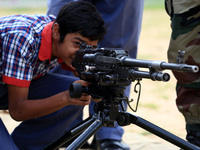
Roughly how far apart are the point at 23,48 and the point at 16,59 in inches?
3.3

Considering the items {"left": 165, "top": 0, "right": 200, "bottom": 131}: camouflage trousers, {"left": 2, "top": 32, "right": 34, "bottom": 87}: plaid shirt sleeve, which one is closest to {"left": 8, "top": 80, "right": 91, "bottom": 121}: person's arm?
{"left": 2, "top": 32, "right": 34, "bottom": 87}: plaid shirt sleeve

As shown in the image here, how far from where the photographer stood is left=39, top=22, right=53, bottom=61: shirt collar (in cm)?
273

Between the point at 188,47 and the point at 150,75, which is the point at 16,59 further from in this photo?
the point at 188,47

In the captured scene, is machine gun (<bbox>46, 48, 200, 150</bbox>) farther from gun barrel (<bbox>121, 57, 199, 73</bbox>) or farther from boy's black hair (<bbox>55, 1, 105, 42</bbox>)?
boy's black hair (<bbox>55, 1, 105, 42</bbox>)

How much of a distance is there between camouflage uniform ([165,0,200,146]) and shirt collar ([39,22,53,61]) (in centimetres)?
85

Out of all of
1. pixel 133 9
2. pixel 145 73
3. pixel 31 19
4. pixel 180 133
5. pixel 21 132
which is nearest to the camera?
→ pixel 145 73

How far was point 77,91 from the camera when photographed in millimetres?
2256

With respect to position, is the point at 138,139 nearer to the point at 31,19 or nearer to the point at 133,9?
the point at 133,9

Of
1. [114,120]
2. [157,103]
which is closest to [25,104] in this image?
[114,120]

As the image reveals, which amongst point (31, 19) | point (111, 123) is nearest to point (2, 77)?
point (31, 19)

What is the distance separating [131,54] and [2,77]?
132cm

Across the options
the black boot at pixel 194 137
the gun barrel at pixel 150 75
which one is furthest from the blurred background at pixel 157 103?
the gun barrel at pixel 150 75

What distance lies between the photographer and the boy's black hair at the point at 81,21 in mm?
2692

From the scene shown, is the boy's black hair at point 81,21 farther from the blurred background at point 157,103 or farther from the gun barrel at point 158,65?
the blurred background at point 157,103
